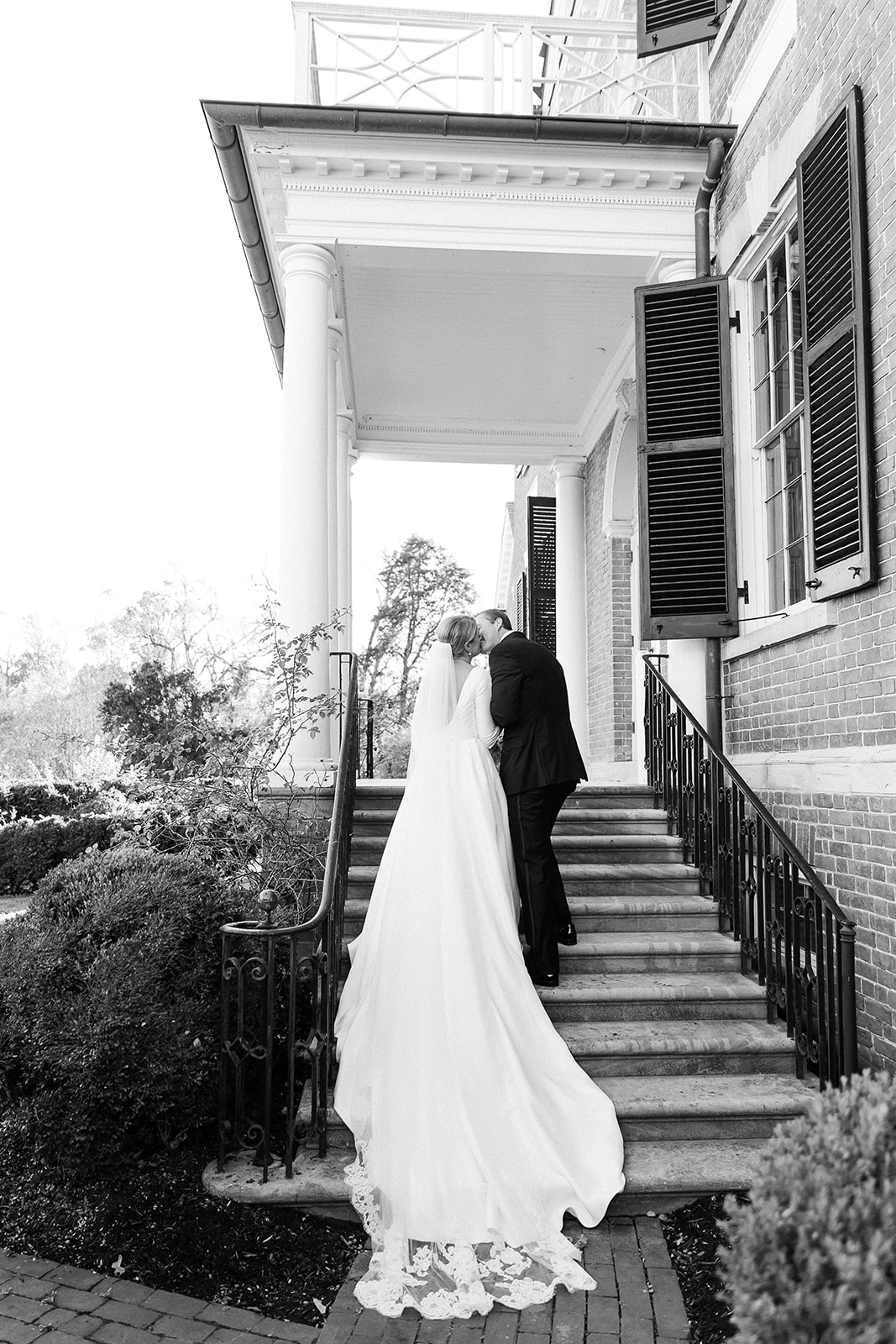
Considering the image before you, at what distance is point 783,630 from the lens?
543 cm

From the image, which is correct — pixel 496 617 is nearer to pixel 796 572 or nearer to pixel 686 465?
pixel 796 572

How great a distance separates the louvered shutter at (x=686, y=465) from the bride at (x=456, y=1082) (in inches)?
82.7

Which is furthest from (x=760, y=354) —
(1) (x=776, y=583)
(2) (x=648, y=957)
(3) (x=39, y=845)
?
(3) (x=39, y=845)

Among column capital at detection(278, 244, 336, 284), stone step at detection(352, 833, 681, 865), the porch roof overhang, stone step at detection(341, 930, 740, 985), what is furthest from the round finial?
the porch roof overhang

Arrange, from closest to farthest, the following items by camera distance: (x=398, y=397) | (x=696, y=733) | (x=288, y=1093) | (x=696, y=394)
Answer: (x=288, y=1093)
(x=696, y=733)
(x=696, y=394)
(x=398, y=397)

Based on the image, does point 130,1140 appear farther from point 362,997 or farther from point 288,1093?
point 362,997

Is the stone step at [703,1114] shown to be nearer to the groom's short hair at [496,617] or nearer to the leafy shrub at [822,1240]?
the leafy shrub at [822,1240]

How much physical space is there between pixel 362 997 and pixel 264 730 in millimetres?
2354

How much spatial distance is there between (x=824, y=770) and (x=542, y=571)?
8.88 metres

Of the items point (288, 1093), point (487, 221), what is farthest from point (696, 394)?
point (288, 1093)

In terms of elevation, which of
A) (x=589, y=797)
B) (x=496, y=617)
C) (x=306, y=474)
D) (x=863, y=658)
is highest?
(x=306, y=474)

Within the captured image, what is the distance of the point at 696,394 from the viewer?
6516mm

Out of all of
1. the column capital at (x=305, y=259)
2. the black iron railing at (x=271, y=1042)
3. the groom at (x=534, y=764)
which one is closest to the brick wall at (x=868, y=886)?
the groom at (x=534, y=764)

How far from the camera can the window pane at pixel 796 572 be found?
5664mm
